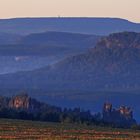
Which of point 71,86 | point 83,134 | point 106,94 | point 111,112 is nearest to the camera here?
point 83,134

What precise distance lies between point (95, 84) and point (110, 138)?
13477 centimetres

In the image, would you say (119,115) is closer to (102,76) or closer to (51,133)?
(51,133)

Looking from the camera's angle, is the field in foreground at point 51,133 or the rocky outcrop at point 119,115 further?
the rocky outcrop at point 119,115

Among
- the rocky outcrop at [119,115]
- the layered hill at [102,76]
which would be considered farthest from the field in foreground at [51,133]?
the layered hill at [102,76]

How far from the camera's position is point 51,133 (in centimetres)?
5759

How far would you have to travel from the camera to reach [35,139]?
5228 cm

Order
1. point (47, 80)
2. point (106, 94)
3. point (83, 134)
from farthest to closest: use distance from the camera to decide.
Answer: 1. point (47, 80)
2. point (106, 94)
3. point (83, 134)

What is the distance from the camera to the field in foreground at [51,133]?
5422 centimetres

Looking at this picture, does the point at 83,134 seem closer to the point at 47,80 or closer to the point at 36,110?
the point at 36,110

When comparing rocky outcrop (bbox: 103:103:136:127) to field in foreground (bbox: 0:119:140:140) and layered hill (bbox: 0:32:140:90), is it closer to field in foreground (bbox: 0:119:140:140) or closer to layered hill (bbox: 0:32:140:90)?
field in foreground (bbox: 0:119:140:140)

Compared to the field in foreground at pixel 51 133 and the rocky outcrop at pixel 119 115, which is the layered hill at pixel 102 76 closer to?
the rocky outcrop at pixel 119 115

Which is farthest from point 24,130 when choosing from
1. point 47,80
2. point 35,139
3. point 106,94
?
point 47,80

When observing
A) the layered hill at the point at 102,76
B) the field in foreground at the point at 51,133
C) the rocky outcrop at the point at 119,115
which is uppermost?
the layered hill at the point at 102,76

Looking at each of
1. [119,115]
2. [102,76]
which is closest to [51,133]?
[119,115]
